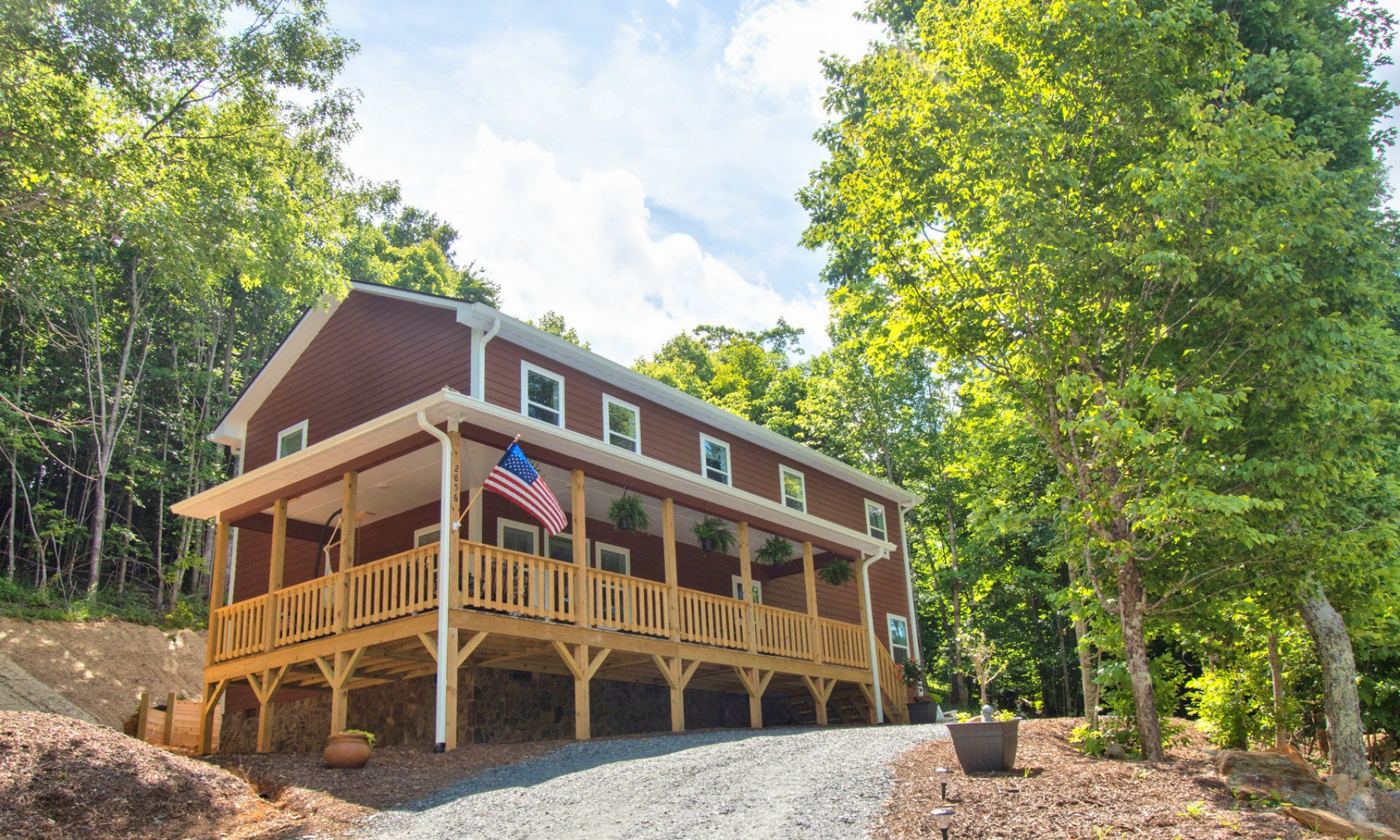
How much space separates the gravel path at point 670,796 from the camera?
749cm

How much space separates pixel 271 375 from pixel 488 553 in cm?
863

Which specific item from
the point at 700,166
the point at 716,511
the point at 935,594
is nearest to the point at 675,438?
the point at 716,511

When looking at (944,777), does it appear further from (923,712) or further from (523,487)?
(923,712)

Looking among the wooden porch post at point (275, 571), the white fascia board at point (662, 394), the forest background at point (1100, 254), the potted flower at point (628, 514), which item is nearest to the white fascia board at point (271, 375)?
the forest background at point (1100, 254)

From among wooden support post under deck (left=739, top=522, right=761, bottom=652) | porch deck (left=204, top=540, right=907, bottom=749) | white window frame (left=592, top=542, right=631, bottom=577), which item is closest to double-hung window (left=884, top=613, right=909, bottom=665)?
porch deck (left=204, top=540, right=907, bottom=749)

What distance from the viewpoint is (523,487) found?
12289mm

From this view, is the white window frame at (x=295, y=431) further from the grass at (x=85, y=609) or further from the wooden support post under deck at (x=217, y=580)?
the grass at (x=85, y=609)

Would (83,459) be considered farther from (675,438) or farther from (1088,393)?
(1088,393)

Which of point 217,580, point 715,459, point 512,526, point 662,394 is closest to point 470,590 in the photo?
point 512,526

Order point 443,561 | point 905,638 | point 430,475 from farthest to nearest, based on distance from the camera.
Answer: point 905,638, point 430,475, point 443,561

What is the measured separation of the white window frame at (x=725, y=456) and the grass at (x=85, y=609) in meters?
13.1

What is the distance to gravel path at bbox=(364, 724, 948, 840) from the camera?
749 cm

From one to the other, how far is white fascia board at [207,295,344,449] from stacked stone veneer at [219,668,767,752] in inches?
209

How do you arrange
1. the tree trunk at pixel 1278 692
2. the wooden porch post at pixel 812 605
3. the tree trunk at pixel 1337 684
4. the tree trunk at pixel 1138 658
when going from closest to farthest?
the tree trunk at pixel 1138 658 < the tree trunk at pixel 1337 684 < the tree trunk at pixel 1278 692 < the wooden porch post at pixel 812 605
